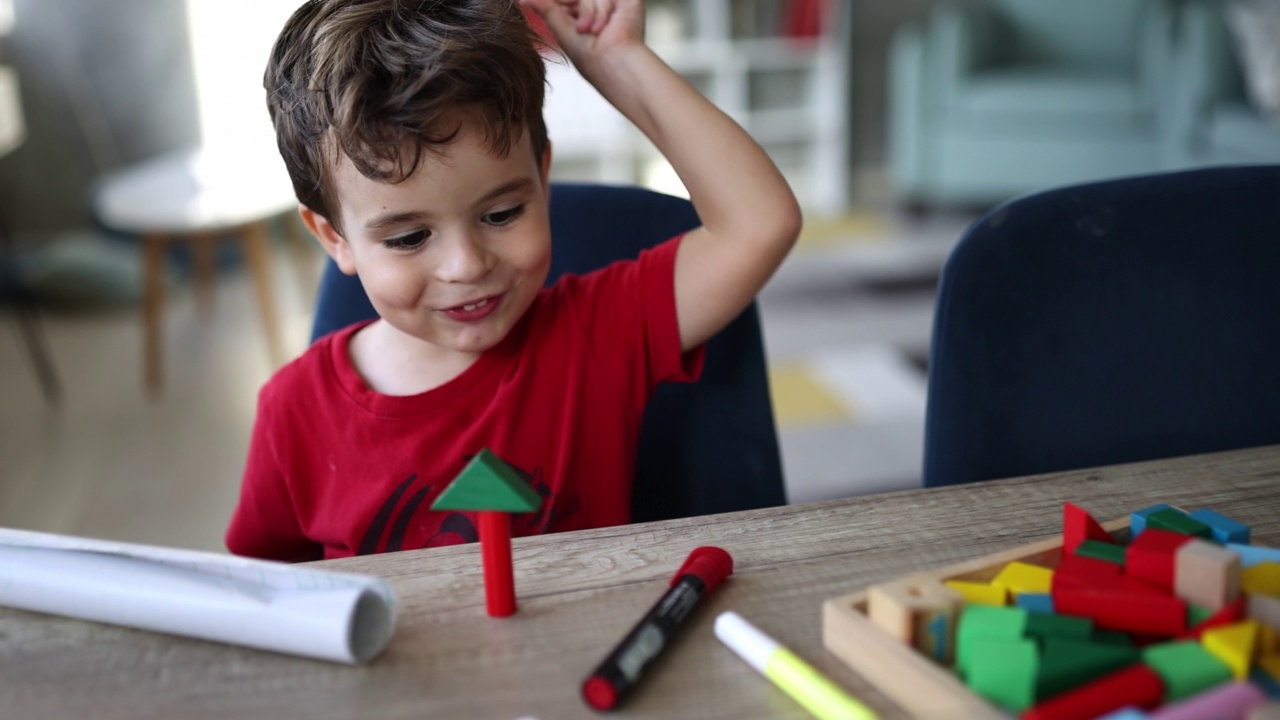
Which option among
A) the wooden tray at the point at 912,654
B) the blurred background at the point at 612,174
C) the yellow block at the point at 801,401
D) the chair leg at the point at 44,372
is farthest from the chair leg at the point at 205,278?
the wooden tray at the point at 912,654

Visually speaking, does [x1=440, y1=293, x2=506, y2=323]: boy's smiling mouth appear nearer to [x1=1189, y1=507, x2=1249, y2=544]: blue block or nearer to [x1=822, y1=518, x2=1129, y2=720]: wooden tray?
[x1=822, y1=518, x2=1129, y2=720]: wooden tray

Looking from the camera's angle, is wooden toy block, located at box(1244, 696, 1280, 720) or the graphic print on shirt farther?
the graphic print on shirt

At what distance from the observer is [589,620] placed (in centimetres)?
58

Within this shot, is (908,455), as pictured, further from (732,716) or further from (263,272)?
(732,716)

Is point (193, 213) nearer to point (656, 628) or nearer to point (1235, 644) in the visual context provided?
point (656, 628)

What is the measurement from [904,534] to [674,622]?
0.17m

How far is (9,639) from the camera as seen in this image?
597 mm

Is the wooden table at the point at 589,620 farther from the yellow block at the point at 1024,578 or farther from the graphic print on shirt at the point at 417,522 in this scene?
the graphic print on shirt at the point at 417,522

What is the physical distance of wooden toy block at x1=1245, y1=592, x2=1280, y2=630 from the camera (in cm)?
51

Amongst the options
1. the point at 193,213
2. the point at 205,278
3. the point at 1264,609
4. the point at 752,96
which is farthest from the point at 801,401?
the point at 752,96

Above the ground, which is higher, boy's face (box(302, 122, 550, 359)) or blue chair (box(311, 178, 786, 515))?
boy's face (box(302, 122, 550, 359))

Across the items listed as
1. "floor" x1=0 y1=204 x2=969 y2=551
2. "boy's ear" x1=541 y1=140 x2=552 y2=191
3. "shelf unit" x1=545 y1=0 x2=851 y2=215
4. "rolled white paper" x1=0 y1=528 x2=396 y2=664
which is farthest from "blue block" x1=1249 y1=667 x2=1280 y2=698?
"shelf unit" x1=545 y1=0 x2=851 y2=215

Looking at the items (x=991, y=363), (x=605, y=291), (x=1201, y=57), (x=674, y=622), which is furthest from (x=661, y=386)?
(x=1201, y=57)

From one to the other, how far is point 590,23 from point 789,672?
58cm
